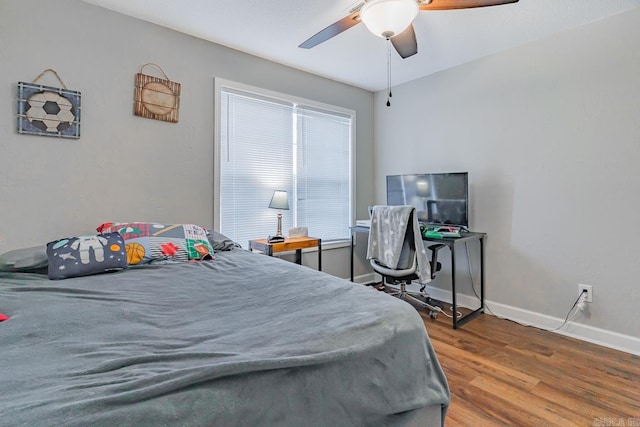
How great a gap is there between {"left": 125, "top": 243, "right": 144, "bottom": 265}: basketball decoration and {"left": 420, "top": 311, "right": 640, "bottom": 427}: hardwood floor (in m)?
1.92

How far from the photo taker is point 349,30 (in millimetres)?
2527

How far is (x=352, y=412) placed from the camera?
86 cm

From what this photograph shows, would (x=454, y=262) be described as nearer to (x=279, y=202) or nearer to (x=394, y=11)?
(x=279, y=202)

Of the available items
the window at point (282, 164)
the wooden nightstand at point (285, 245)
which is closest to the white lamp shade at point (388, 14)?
the window at point (282, 164)

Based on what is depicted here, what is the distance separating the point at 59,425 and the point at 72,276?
4.37ft

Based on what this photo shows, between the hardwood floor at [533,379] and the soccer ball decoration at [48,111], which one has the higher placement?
the soccer ball decoration at [48,111]

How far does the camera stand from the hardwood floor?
160cm

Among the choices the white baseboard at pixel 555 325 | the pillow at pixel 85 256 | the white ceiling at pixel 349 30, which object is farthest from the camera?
the white baseboard at pixel 555 325

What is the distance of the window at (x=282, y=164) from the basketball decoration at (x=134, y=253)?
3.23 ft

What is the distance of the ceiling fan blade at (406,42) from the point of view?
1.99 m

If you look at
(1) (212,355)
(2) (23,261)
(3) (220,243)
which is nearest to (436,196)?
(3) (220,243)

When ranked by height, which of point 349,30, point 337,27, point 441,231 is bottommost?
point 441,231

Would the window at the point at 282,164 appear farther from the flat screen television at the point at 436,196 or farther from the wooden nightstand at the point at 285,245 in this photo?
the flat screen television at the point at 436,196

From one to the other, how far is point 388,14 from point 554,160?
197 centimetres
